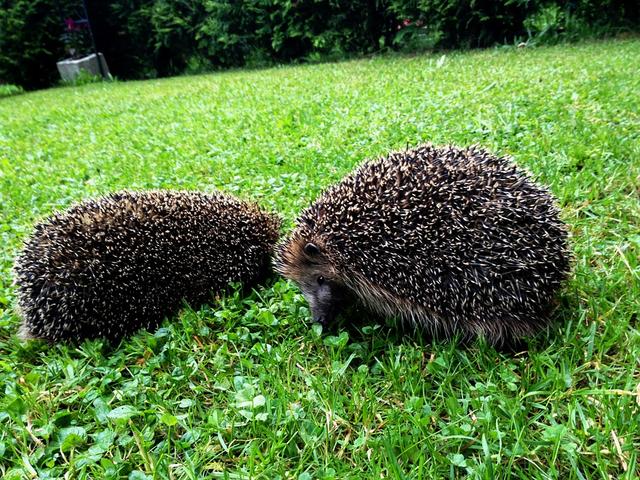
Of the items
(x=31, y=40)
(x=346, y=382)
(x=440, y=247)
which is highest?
(x=31, y=40)

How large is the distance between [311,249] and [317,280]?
0.22 m

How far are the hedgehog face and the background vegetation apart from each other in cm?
1308

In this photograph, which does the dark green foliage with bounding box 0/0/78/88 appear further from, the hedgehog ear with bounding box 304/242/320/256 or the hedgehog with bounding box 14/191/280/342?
the hedgehog ear with bounding box 304/242/320/256

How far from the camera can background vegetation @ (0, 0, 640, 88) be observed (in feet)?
45.5

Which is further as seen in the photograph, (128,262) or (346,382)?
(128,262)

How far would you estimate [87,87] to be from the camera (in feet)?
57.2

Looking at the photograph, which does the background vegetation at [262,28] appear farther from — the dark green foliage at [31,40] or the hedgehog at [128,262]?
the hedgehog at [128,262]

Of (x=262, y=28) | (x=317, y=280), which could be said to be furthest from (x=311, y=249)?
(x=262, y=28)

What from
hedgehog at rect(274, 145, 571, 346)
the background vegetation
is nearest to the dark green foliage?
the background vegetation

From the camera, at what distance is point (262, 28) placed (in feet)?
58.1

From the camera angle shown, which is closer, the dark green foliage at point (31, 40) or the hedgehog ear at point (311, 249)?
the hedgehog ear at point (311, 249)

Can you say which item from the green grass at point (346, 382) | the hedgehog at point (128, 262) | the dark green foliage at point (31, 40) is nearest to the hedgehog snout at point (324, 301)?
the green grass at point (346, 382)

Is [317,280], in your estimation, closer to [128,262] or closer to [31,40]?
[128,262]

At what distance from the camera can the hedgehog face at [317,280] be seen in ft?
10.8
